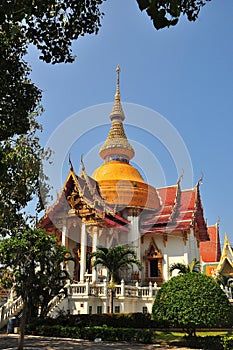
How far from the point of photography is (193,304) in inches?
469

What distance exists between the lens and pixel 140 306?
835 inches

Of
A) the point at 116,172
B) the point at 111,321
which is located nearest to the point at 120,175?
the point at 116,172

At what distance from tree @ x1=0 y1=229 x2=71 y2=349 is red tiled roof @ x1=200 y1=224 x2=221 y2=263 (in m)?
19.6

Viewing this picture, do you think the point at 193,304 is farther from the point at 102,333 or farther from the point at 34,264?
the point at 34,264

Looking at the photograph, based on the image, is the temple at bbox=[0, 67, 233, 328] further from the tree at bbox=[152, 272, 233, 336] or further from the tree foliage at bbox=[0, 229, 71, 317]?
the tree at bbox=[152, 272, 233, 336]

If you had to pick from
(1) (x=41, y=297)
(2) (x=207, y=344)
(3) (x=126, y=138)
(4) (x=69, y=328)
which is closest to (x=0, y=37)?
(2) (x=207, y=344)

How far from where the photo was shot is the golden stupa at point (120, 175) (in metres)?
29.2

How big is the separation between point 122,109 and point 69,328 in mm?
25167

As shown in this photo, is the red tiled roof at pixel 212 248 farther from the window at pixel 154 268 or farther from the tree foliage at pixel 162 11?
the tree foliage at pixel 162 11

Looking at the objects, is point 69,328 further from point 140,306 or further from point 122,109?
point 122,109

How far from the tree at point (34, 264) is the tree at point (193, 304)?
4276 millimetres

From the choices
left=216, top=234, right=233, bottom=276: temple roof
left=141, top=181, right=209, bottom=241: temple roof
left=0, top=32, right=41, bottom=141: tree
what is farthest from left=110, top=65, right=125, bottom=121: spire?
left=0, top=32, right=41, bottom=141: tree

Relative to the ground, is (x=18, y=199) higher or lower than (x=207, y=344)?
higher

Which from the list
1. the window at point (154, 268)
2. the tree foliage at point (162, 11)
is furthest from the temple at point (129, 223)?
the tree foliage at point (162, 11)
